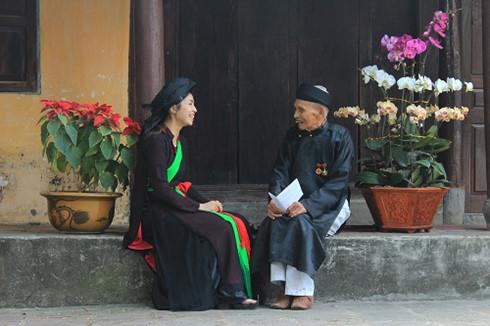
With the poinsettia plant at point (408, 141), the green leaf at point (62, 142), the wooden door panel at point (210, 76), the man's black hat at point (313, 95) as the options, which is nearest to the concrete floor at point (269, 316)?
the poinsettia plant at point (408, 141)

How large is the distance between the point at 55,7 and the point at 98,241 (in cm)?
227

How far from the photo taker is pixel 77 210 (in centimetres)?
548

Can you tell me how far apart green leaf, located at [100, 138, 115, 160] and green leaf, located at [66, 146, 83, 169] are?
0.15 meters

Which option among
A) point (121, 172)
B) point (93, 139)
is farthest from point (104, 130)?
point (121, 172)

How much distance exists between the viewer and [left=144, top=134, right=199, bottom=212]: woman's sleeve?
527 cm

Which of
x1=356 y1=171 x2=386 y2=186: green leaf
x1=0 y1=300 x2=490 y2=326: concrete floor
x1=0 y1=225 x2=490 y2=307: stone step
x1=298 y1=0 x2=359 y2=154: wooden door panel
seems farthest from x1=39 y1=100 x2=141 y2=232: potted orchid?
x1=298 y1=0 x2=359 y2=154: wooden door panel

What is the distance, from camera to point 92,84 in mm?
6844

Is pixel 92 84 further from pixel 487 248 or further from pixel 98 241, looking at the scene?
pixel 487 248

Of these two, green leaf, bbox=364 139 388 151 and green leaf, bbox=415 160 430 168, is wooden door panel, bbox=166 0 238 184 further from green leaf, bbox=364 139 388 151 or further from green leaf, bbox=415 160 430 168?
green leaf, bbox=415 160 430 168

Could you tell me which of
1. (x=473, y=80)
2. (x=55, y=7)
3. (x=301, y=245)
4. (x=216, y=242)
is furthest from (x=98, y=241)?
(x=473, y=80)

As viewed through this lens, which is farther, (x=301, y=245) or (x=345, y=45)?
(x=345, y=45)

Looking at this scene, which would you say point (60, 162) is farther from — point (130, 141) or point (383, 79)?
point (383, 79)

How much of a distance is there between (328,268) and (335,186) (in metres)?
0.56

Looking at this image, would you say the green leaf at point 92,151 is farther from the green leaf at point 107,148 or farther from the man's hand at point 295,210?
the man's hand at point 295,210
